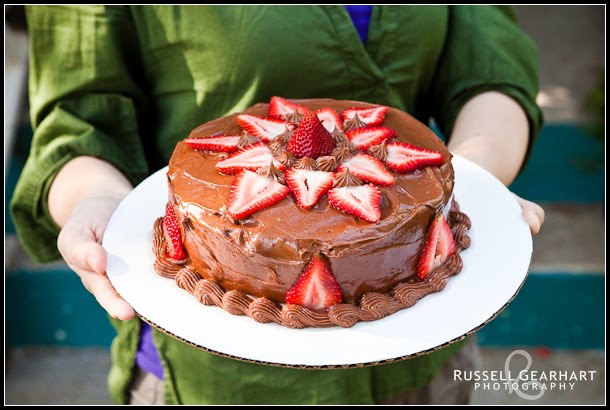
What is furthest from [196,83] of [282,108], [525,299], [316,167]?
[525,299]

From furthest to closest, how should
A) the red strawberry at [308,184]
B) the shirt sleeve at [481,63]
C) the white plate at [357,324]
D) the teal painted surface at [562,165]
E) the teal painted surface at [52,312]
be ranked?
1. the teal painted surface at [562,165]
2. the teal painted surface at [52,312]
3. the shirt sleeve at [481,63]
4. the red strawberry at [308,184]
5. the white plate at [357,324]

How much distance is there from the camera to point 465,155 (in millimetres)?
2105

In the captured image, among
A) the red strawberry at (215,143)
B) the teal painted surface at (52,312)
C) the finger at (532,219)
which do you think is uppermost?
the red strawberry at (215,143)

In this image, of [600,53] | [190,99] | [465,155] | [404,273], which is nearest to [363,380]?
[404,273]

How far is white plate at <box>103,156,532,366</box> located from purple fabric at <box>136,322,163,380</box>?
47cm

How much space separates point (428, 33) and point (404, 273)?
822 mm

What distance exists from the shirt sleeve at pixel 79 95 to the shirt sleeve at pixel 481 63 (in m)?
0.98

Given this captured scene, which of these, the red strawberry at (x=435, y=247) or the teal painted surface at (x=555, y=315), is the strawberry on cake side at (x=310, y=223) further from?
the teal painted surface at (x=555, y=315)

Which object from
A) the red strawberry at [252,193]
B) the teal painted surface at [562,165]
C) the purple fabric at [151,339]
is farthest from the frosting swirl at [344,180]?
the teal painted surface at [562,165]

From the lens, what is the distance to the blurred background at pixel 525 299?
377 cm

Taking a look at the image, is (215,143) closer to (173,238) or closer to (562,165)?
(173,238)

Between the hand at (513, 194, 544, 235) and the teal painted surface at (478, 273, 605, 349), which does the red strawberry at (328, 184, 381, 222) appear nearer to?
the hand at (513, 194, 544, 235)

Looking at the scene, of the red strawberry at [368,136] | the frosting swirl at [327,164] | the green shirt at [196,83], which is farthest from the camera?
the green shirt at [196,83]

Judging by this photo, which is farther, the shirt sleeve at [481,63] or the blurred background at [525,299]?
the blurred background at [525,299]
